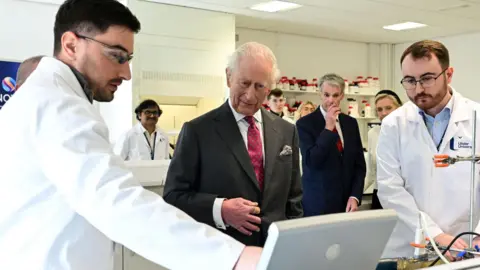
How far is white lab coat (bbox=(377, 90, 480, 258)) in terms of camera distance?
163 cm

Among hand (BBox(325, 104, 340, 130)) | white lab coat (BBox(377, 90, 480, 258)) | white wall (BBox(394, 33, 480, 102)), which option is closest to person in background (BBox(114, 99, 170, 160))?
hand (BBox(325, 104, 340, 130))

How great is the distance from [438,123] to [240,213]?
78 cm

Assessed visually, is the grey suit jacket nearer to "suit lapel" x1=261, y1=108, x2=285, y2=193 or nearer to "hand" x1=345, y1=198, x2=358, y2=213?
"suit lapel" x1=261, y1=108, x2=285, y2=193

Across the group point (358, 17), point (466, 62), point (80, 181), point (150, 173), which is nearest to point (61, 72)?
point (80, 181)

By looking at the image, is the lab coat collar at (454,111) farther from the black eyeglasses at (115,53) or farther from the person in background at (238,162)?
the black eyeglasses at (115,53)

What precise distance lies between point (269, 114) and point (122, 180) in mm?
964

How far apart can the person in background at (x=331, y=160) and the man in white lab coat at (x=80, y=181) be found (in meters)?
1.56

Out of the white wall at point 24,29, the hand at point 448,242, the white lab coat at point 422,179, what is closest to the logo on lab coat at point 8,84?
the white wall at point 24,29

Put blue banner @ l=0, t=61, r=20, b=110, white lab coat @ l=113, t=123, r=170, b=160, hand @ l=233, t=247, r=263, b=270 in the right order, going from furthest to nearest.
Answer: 1. blue banner @ l=0, t=61, r=20, b=110
2. white lab coat @ l=113, t=123, r=170, b=160
3. hand @ l=233, t=247, r=263, b=270

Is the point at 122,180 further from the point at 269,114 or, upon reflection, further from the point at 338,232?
the point at 269,114

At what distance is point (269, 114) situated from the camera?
1720 mm

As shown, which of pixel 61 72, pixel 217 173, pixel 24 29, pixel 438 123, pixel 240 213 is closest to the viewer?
pixel 61 72

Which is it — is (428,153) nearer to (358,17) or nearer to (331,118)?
(331,118)

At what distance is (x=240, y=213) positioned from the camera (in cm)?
140
